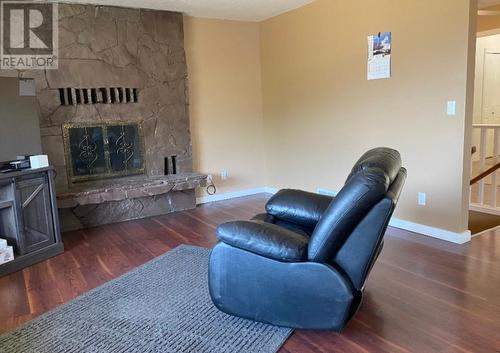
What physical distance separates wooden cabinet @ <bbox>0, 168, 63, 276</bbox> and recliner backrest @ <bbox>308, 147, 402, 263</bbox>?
8.34 ft

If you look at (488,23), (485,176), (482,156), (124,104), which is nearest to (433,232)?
(485,176)

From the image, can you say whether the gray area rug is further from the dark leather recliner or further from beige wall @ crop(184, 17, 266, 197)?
beige wall @ crop(184, 17, 266, 197)

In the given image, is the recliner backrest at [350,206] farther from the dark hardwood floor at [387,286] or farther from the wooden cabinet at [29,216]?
the wooden cabinet at [29,216]

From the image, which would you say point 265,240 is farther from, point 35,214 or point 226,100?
point 226,100

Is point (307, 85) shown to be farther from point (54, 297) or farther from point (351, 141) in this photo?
point (54, 297)

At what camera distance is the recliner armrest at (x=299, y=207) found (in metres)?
2.75

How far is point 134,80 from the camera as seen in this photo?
179 inches

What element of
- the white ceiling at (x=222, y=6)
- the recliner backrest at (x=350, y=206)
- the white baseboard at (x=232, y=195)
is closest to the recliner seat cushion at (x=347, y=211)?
the recliner backrest at (x=350, y=206)

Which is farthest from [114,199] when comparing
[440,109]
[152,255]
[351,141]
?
[440,109]

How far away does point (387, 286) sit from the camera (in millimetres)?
2693

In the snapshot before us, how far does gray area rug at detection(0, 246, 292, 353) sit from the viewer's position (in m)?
2.08

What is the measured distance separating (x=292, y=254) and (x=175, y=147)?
324 centimetres

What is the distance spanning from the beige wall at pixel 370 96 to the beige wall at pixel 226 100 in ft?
0.67

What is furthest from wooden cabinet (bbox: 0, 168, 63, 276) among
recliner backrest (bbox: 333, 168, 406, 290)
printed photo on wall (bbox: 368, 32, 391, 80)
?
printed photo on wall (bbox: 368, 32, 391, 80)
